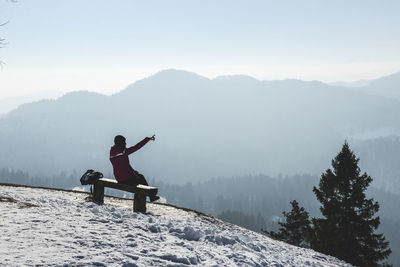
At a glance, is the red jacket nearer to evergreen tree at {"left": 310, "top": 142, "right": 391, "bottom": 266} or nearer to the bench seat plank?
the bench seat plank

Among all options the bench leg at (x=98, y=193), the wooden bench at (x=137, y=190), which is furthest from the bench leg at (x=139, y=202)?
the bench leg at (x=98, y=193)

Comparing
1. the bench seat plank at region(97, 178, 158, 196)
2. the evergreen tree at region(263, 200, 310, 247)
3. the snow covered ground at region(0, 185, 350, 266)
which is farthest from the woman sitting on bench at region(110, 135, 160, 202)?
the evergreen tree at region(263, 200, 310, 247)

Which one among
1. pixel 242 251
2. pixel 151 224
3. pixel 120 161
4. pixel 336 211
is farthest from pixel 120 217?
pixel 336 211

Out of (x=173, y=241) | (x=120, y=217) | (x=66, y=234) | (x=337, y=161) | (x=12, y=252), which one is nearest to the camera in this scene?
(x=12, y=252)

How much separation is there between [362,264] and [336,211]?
138 inches

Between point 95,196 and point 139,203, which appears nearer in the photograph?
point 139,203

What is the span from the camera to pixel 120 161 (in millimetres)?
10125

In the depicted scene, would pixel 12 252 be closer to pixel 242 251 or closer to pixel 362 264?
pixel 242 251

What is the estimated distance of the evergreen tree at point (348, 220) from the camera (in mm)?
20844

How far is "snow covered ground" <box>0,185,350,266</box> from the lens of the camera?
5407mm

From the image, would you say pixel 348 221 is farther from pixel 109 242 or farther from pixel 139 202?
pixel 109 242

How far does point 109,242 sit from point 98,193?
4.65 meters

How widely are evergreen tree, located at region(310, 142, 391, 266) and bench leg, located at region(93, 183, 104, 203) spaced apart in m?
16.3

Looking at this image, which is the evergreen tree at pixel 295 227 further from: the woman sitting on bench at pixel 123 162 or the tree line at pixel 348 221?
the woman sitting on bench at pixel 123 162
